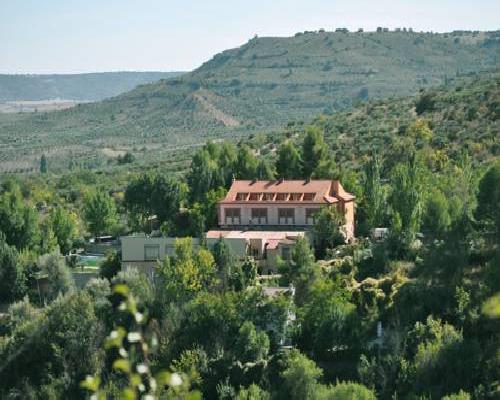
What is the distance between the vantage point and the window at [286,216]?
4153cm

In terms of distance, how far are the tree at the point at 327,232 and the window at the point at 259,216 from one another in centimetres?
348

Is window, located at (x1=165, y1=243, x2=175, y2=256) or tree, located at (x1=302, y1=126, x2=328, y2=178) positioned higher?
tree, located at (x1=302, y1=126, x2=328, y2=178)

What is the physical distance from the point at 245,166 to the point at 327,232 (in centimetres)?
932

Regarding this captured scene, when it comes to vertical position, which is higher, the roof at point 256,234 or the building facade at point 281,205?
the building facade at point 281,205

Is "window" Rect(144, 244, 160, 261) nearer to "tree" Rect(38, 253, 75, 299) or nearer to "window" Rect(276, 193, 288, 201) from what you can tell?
"tree" Rect(38, 253, 75, 299)

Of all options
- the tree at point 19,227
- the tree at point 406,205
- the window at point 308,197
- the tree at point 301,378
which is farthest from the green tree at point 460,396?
the tree at point 19,227

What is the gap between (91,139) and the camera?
13800 centimetres

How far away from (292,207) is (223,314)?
11.0m

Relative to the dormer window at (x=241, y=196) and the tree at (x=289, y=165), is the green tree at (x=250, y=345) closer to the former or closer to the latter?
the dormer window at (x=241, y=196)

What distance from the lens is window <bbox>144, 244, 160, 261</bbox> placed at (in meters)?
38.8

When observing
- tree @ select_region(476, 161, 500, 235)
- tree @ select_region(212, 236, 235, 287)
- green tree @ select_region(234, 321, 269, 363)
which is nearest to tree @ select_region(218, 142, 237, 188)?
tree @ select_region(212, 236, 235, 287)

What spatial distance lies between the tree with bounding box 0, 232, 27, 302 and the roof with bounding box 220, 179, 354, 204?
31.9ft

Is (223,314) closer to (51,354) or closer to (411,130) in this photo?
(51,354)

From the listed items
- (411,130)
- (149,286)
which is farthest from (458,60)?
(149,286)
